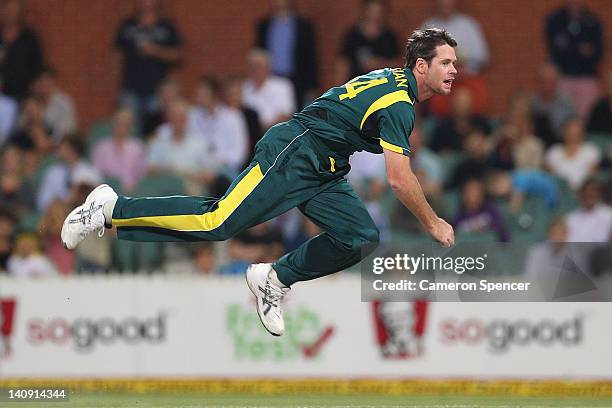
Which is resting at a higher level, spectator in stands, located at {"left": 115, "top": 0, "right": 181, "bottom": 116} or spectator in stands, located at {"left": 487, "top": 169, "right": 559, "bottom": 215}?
spectator in stands, located at {"left": 115, "top": 0, "right": 181, "bottom": 116}

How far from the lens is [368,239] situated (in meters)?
8.81

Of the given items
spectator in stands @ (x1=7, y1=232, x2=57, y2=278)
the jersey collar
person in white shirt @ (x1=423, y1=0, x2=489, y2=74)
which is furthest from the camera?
person in white shirt @ (x1=423, y1=0, x2=489, y2=74)

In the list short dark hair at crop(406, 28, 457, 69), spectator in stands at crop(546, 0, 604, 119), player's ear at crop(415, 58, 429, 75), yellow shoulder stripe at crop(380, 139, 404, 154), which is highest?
spectator in stands at crop(546, 0, 604, 119)

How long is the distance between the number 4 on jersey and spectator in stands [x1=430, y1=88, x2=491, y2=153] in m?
5.66

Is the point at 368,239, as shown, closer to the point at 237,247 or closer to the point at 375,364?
the point at 375,364

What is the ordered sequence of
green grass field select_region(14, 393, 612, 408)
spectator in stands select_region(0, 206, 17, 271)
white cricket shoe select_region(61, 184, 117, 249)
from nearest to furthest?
1. white cricket shoe select_region(61, 184, 117, 249)
2. green grass field select_region(14, 393, 612, 408)
3. spectator in stands select_region(0, 206, 17, 271)

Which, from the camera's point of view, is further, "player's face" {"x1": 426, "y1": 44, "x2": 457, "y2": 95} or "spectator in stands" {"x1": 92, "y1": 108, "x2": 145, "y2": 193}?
"spectator in stands" {"x1": 92, "y1": 108, "x2": 145, "y2": 193}

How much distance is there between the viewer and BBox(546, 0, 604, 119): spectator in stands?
49.9 ft

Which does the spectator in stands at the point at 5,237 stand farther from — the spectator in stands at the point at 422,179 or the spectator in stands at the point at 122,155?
the spectator in stands at the point at 422,179

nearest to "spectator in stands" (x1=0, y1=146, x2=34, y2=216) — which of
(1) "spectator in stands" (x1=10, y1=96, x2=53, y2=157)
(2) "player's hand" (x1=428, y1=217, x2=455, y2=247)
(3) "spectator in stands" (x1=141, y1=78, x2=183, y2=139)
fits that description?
(1) "spectator in stands" (x1=10, y1=96, x2=53, y2=157)

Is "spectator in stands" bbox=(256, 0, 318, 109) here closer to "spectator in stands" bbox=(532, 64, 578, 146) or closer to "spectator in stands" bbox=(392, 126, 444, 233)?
"spectator in stands" bbox=(392, 126, 444, 233)

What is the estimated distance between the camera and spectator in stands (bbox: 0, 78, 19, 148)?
15.3 metres

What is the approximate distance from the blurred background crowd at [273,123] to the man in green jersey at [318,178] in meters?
3.96

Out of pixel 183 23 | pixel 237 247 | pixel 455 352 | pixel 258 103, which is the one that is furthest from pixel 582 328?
pixel 183 23
